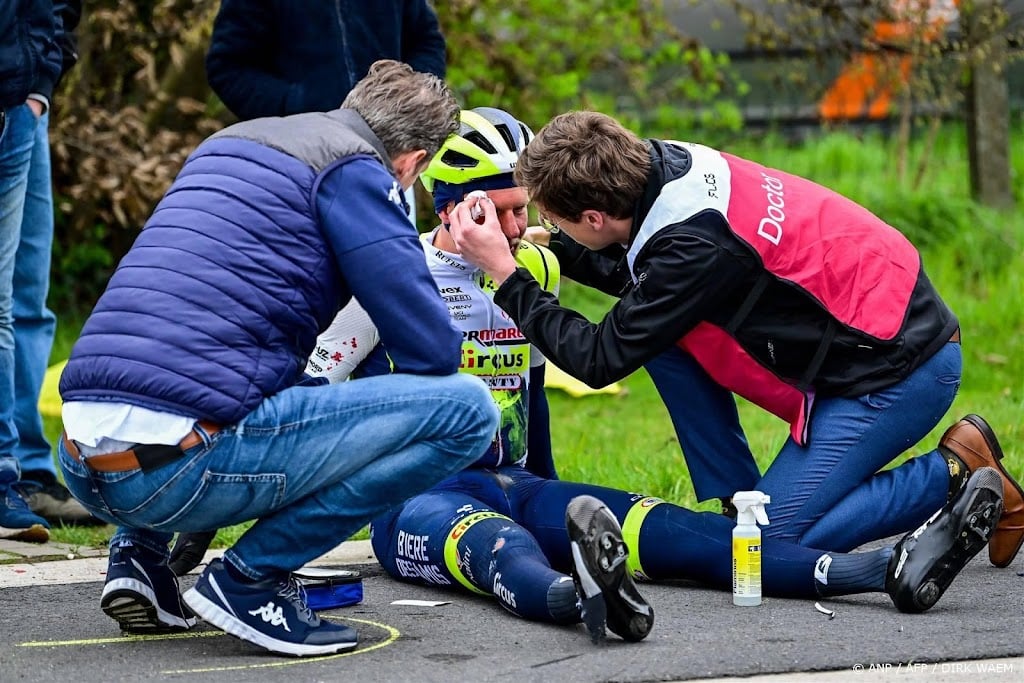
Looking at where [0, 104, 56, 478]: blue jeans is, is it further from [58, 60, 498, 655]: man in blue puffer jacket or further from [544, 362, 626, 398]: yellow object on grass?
[544, 362, 626, 398]: yellow object on grass

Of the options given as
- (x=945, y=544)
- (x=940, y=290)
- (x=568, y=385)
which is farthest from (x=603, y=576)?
(x=940, y=290)

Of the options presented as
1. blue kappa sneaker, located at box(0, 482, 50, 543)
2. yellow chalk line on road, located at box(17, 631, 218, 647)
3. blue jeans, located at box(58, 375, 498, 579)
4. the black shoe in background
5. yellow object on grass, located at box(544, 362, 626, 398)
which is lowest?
yellow object on grass, located at box(544, 362, 626, 398)

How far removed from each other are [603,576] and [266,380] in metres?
0.86

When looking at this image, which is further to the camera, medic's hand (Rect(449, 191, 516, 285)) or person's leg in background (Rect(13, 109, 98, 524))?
person's leg in background (Rect(13, 109, 98, 524))

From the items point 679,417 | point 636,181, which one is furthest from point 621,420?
point 636,181

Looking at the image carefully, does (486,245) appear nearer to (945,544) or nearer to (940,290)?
(945,544)

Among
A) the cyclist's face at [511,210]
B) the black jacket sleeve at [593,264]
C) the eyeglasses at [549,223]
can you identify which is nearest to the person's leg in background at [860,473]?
the black jacket sleeve at [593,264]

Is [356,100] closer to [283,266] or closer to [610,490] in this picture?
[283,266]

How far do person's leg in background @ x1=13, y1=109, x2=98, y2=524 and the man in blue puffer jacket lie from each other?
6.38ft

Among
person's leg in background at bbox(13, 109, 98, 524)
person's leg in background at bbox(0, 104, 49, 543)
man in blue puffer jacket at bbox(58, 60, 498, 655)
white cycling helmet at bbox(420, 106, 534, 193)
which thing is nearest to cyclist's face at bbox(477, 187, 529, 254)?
white cycling helmet at bbox(420, 106, 534, 193)

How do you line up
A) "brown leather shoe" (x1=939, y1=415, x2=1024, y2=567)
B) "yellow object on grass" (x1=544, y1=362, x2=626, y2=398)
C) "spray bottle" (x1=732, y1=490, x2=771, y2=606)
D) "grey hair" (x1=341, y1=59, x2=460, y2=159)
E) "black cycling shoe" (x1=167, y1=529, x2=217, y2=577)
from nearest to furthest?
1. "grey hair" (x1=341, y1=59, x2=460, y2=159)
2. "spray bottle" (x1=732, y1=490, x2=771, y2=606)
3. "brown leather shoe" (x1=939, y1=415, x2=1024, y2=567)
4. "black cycling shoe" (x1=167, y1=529, x2=217, y2=577)
5. "yellow object on grass" (x1=544, y1=362, x2=626, y2=398)

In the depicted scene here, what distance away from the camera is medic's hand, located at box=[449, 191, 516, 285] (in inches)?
165

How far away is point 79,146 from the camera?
8.66 m

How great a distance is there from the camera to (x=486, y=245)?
13.8ft
